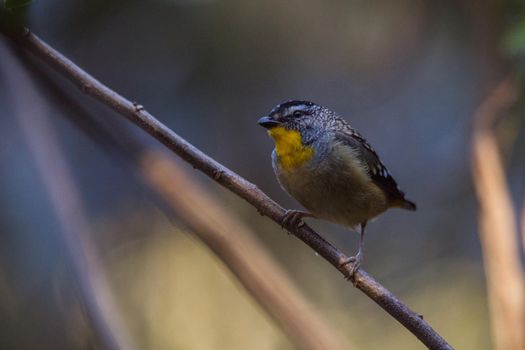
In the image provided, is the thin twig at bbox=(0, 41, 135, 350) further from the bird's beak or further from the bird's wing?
the bird's wing

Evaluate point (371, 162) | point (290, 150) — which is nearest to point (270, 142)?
point (371, 162)

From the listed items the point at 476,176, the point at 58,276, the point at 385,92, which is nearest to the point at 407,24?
the point at 385,92

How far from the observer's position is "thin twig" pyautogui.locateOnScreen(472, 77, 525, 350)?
2809mm

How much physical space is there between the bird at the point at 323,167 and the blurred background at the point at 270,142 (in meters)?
1.73

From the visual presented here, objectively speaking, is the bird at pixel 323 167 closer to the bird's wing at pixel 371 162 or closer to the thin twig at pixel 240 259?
the bird's wing at pixel 371 162

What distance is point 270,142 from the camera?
510 centimetres

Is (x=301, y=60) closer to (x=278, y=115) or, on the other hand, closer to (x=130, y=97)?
(x=130, y=97)

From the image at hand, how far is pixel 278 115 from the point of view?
3.04 m

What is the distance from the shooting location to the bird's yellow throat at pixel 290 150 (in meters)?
2.93

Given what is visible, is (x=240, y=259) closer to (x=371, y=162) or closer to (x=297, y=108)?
(x=297, y=108)

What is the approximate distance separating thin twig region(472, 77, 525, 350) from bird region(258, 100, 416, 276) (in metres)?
0.45

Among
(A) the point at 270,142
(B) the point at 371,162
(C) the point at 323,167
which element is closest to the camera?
(C) the point at 323,167

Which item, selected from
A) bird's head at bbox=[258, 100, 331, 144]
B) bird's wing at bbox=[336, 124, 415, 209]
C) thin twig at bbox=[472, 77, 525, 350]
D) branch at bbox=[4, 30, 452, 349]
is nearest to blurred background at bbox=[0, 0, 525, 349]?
thin twig at bbox=[472, 77, 525, 350]

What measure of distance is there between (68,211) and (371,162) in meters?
1.38
